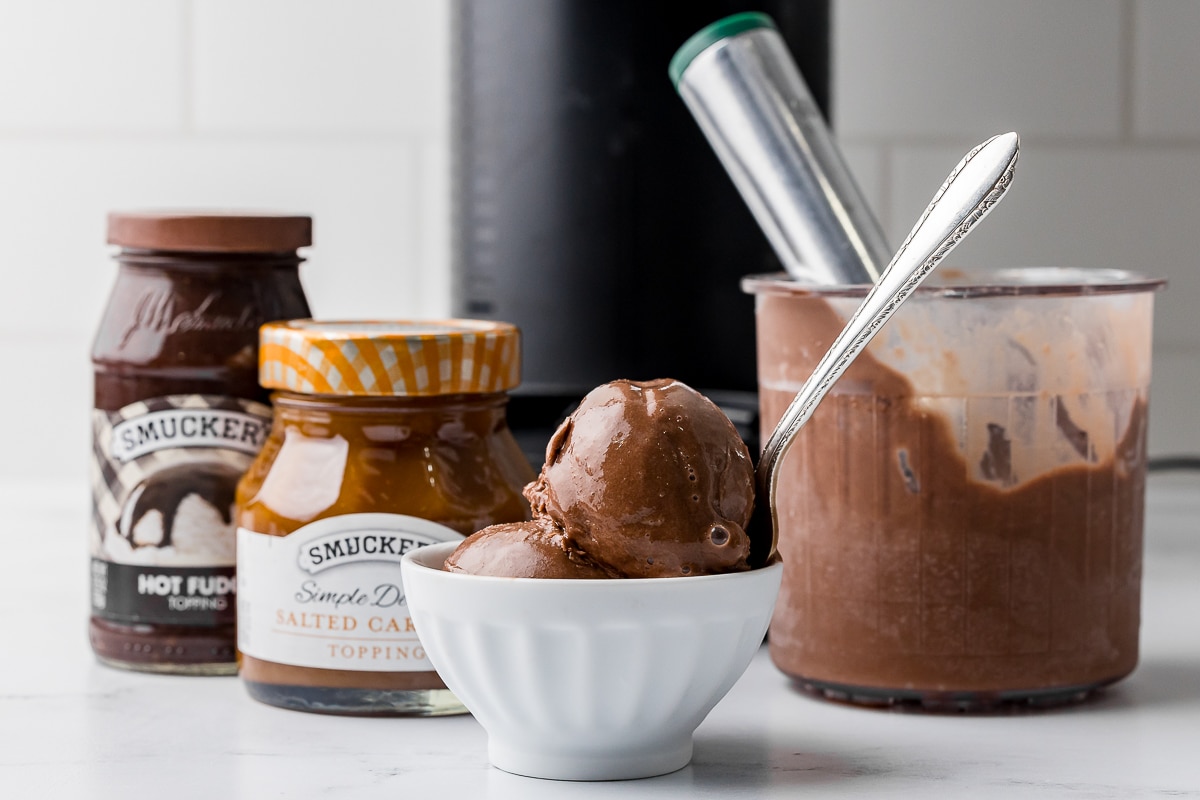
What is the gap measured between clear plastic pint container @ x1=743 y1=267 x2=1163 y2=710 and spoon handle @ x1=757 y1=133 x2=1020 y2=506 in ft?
0.18

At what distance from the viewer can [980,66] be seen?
3.43 feet

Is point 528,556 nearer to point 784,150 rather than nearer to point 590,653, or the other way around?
point 590,653

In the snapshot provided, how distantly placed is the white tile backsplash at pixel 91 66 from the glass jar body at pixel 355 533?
1.94ft

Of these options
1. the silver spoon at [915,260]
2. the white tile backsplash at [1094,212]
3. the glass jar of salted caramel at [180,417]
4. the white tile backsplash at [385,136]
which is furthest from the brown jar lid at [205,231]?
the white tile backsplash at [1094,212]

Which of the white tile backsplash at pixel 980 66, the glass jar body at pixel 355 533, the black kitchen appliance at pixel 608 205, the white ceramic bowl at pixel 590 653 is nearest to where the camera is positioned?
the white ceramic bowl at pixel 590 653

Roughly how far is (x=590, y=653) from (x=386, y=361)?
6.1 inches

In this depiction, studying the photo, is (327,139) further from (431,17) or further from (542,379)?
(542,379)

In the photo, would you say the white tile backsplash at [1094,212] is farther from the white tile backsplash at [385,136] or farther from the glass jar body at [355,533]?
the glass jar body at [355,533]

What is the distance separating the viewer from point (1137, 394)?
0.60m

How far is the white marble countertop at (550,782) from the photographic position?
0.51 m

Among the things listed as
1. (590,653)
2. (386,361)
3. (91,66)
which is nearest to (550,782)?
(590,653)

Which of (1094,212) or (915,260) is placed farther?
(1094,212)

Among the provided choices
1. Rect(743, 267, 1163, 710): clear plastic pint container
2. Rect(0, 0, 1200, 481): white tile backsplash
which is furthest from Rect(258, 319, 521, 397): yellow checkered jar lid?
Rect(0, 0, 1200, 481): white tile backsplash

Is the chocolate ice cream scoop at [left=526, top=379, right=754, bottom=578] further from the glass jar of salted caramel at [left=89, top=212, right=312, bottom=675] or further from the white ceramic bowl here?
the glass jar of salted caramel at [left=89, top=212, right=312, bottom=675]
